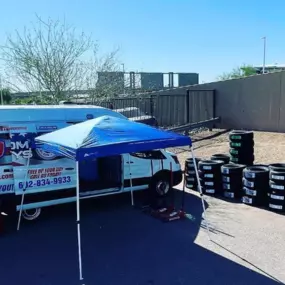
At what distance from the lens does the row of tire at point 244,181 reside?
7.10 m

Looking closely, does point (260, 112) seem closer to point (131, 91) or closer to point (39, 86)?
point (131, 91)

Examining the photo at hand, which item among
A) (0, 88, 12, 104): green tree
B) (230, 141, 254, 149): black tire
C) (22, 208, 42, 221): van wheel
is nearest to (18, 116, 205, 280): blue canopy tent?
(22, 208, 42, 221): van wheel

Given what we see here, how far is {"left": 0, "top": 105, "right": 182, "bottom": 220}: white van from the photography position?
21.2 ft

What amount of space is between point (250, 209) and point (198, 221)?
1397mm

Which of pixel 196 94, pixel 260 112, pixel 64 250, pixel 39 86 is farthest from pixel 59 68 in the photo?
pixel 64 250

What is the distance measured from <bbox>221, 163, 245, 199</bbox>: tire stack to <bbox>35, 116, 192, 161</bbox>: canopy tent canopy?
9.02 feet

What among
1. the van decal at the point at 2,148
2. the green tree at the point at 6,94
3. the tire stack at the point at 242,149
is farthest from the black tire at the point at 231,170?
the green tree at the point at 6,94

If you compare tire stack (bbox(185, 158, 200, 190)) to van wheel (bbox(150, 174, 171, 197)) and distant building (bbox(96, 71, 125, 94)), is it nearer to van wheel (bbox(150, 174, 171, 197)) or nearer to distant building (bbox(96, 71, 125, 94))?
van wheel (bbox(150, 174, 171, 197))

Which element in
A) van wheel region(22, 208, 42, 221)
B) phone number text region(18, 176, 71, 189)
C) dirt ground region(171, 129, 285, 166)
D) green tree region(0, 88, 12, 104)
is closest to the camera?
phone number text region(18, 176, 71, 189)

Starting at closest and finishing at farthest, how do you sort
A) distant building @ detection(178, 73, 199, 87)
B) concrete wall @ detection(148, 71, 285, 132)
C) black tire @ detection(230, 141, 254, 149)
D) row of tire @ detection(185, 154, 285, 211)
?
row of tire @ detection(185, 154, 285, 211)
black tire @ detection(230, 141, 254, 149)
concrete wall @ detection(148, 71, 285, 132)
distant building @ detection(178, 73, 199, 87)

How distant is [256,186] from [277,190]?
0.48 meters

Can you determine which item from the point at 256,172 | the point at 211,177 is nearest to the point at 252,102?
the point at 211,177

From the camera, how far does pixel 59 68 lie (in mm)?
15984

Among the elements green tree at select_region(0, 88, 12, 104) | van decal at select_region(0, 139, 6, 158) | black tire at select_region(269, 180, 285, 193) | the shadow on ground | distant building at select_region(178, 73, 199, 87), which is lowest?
the shadow on ground
